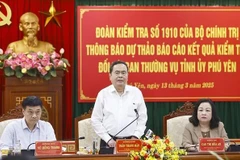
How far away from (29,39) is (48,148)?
10.1 ft

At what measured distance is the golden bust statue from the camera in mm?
6297

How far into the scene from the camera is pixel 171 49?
6840 millimetres

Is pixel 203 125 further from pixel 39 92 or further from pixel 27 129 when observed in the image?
pixel 39 92

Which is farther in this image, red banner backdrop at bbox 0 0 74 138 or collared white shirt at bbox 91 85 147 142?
red banner backdrop at bbox 0 0 74 138

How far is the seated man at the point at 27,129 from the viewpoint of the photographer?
12.7ft

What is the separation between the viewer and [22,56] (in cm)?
583

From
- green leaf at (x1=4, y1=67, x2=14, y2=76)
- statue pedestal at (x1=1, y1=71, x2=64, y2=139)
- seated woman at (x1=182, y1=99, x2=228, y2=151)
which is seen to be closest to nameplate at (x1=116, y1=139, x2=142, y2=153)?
seated woman at (x1=182, y1=99, x2=228, y2=151)

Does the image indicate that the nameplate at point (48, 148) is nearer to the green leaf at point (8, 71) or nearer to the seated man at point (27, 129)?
the seated man at point (27, 129)

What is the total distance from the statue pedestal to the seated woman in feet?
7.10

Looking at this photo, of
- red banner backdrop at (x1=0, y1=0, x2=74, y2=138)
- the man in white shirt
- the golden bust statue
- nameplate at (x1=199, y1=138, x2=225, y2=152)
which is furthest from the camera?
red banner backdrop at (x1=0, y1=0, x2=74, y2=138)

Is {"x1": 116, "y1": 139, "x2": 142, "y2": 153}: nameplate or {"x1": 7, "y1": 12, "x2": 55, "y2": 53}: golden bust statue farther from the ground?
{"x1": 7, "y1": 12, "x2": 55, "y2": 53}: golden bust statue

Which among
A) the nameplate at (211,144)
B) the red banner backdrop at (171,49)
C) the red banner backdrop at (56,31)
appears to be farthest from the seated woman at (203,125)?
the red banner backdrop at (56,31)

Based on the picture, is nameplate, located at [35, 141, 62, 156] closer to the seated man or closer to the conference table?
the conference table

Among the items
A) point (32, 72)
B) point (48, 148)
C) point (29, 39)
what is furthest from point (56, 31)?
point (48, 148)
